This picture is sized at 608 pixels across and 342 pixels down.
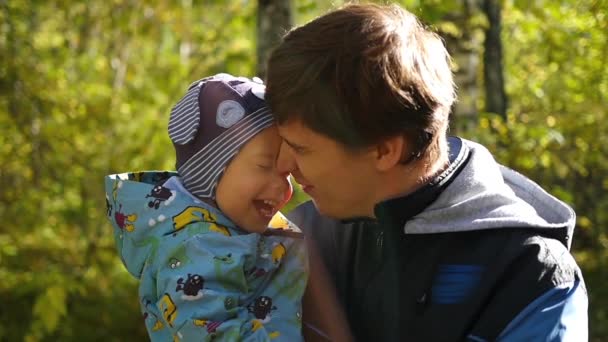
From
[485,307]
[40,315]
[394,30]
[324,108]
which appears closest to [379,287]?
[485,307]

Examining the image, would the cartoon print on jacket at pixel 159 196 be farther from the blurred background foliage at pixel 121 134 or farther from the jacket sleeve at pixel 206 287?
the blurred background foliage at pixel 121 134

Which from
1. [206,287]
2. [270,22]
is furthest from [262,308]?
[270,22]

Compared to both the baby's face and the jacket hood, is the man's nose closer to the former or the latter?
the baby's face

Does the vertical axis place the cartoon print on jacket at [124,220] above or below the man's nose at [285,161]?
below

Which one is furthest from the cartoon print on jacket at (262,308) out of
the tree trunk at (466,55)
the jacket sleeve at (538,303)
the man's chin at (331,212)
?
the tree trunk at (466,55)

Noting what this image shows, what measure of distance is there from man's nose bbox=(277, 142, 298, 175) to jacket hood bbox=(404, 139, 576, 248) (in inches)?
13.5

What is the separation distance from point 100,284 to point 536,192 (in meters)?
5.81

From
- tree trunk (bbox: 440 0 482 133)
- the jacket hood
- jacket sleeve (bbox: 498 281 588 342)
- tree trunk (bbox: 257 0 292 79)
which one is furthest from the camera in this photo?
tree trunk (bbox: 440 0 482 133)

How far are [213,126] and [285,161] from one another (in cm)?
20

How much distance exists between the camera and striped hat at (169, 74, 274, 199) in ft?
7.62

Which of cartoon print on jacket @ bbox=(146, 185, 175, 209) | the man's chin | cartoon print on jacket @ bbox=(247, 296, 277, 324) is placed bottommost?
cartoon print on jacket @ bbox=(247, 296, 277, 324)

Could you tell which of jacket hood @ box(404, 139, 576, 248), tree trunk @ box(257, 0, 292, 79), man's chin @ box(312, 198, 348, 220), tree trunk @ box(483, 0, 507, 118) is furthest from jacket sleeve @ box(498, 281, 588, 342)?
tree trunk @ box(483, 0, 507, 118)

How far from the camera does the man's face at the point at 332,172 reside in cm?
213

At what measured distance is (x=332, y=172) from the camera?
2162mm
